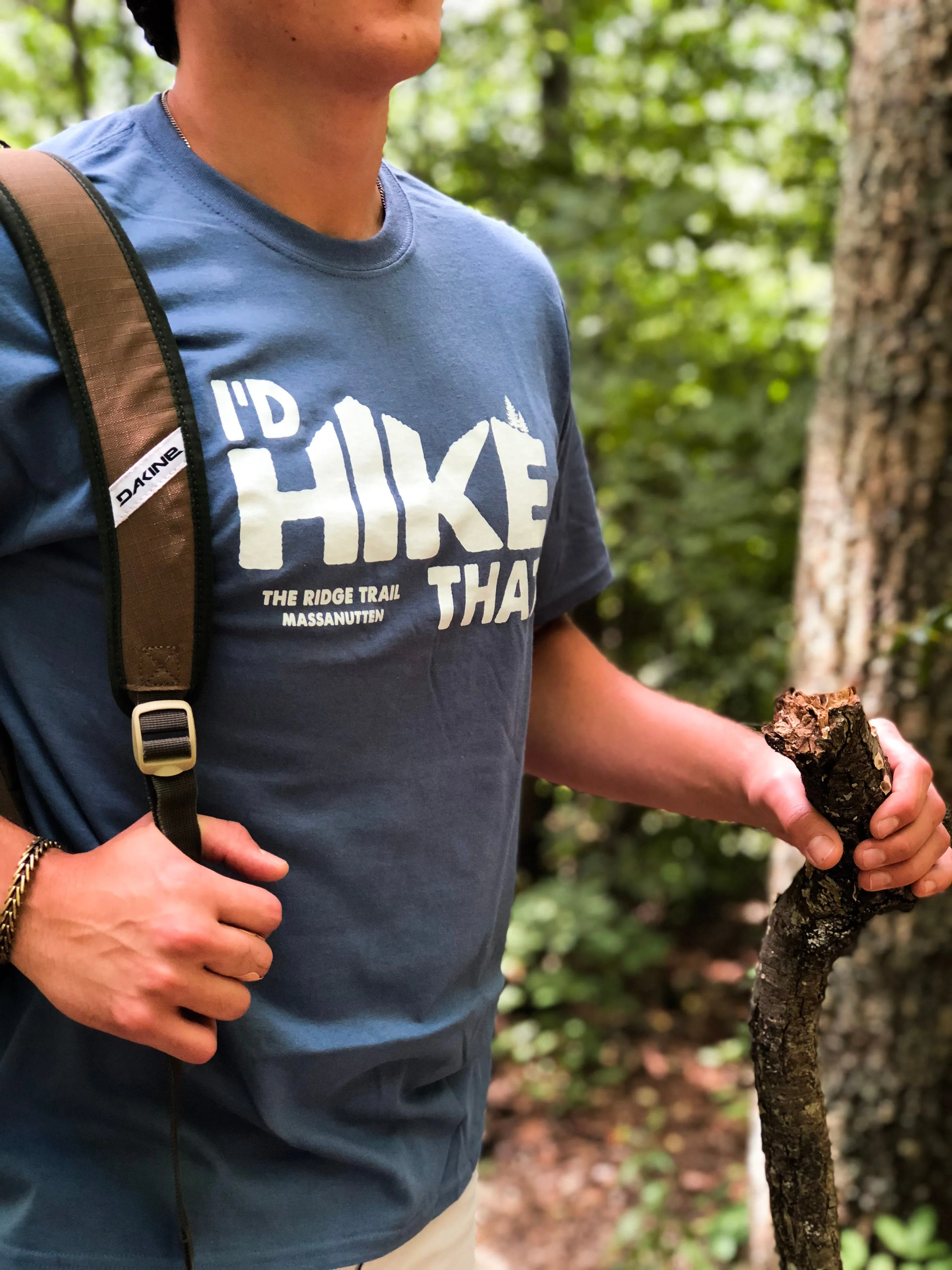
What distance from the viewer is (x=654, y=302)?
4.03 meters

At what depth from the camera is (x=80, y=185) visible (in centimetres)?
100

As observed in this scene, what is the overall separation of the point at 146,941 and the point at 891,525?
2338 mm

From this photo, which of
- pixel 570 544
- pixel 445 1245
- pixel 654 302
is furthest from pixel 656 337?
pixel 445 1245

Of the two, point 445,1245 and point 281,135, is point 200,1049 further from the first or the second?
point 281,135

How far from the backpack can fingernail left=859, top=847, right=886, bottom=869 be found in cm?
62

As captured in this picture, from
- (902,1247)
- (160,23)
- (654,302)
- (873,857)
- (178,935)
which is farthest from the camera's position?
(654,302)

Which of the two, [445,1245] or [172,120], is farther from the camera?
[445,1245]

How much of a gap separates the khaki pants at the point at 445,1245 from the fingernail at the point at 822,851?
0.61 m

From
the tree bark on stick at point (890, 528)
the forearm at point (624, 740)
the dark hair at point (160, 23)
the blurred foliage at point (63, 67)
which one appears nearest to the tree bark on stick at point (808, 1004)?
the forearm at point (624, 740)

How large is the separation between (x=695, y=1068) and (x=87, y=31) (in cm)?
443

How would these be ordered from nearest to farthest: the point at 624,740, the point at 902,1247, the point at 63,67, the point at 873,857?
the point at 873,857 < the point at 624,740 < the point at 902,1247 < the point at 63,67

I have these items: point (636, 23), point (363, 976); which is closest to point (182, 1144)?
point (363, 976)

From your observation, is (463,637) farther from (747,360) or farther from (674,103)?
(674,103)

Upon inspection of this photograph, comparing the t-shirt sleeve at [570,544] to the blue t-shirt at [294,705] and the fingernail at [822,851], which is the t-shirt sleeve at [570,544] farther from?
the fingernail at [822,851]
